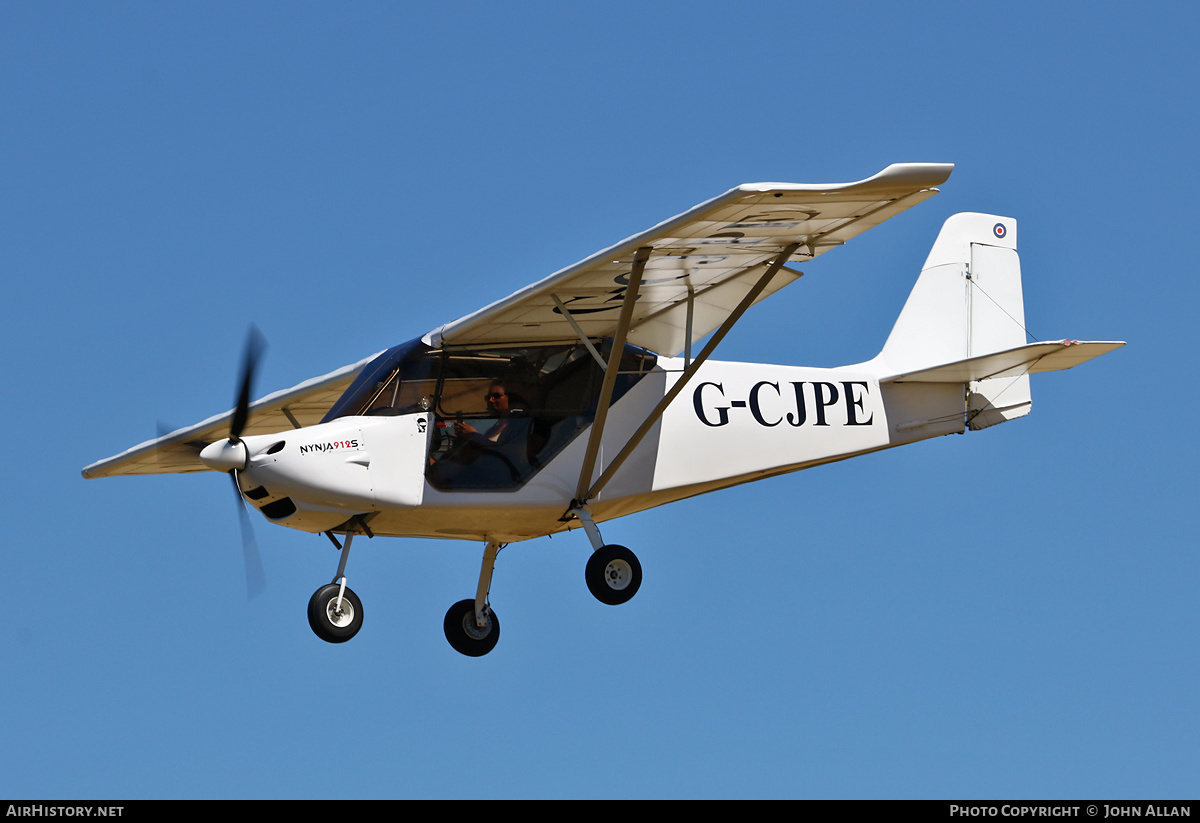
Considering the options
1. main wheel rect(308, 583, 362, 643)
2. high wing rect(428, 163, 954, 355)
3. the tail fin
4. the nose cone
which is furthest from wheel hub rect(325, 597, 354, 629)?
the tail fin

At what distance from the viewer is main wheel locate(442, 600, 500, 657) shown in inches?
577

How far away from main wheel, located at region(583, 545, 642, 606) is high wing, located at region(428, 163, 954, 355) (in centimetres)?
199

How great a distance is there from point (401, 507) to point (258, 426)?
4726 mm

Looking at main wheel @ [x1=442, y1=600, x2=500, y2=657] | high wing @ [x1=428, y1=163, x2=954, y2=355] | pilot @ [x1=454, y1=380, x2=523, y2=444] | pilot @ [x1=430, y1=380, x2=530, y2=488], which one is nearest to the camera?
high wing @ [x1=428, y1=163, x2=954, y2=355]

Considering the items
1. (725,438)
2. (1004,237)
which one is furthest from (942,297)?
(725,438)

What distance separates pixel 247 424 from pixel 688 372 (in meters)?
5.02

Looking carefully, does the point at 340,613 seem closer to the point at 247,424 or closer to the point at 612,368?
the point at 612,368

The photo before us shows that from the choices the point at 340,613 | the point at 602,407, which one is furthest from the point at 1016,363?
the point at 340,613

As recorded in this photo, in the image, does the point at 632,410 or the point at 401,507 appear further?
the point at 632,410

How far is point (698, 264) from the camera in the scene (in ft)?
44.8

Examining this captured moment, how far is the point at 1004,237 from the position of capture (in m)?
17.5

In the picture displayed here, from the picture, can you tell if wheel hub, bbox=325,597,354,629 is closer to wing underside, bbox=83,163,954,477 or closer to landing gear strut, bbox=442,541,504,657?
landing gear strut, bbox=442,541,504,657

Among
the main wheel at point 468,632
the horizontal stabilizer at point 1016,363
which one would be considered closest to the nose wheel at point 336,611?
the main wheel at point 468,632
